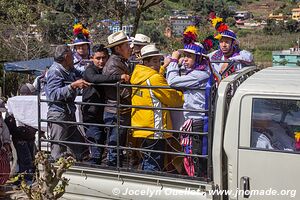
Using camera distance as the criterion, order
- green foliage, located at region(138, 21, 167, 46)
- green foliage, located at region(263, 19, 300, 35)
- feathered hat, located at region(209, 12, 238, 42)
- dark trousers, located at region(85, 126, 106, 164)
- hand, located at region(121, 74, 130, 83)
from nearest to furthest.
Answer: hand, located at region(121, 74, 130, 83) < dark trousers, located at region(85, 126, 106, 164) < feathered hat, located at region(209, 12, 238, 42) < green foliage, located at region(138, 21, 167, 46) < green foliage, located at region(263, 19, 300, 35)

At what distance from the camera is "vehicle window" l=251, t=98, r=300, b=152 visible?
12.4 ft

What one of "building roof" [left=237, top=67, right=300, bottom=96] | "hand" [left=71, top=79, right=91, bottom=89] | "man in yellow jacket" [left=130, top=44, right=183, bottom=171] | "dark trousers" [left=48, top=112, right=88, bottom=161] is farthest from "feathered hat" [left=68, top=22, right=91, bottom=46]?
"building roof" [left=237, top=67, right=300, bottom=96]

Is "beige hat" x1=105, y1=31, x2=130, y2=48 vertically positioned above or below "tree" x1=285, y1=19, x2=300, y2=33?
below

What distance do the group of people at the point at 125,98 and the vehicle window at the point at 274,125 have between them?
0.50 meters

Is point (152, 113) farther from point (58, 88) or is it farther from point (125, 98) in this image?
point (58, 88)

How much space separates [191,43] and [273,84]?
1131 mm

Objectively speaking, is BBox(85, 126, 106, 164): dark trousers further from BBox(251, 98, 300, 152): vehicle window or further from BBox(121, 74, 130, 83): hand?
BBox(251, 98, 300, 152): vehicle window

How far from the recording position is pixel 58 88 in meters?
4.93

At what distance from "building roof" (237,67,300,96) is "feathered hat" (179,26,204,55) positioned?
2.08 ft

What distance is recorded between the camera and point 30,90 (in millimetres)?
6898

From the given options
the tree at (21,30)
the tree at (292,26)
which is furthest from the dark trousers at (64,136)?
the tree at (292,26)

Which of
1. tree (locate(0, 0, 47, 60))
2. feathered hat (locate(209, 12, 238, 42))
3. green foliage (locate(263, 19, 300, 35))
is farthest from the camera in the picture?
green foliage (locate(263, 19, 300, 35))

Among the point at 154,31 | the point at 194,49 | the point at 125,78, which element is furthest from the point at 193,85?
the point at 154,31

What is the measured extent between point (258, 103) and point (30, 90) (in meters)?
4.03
